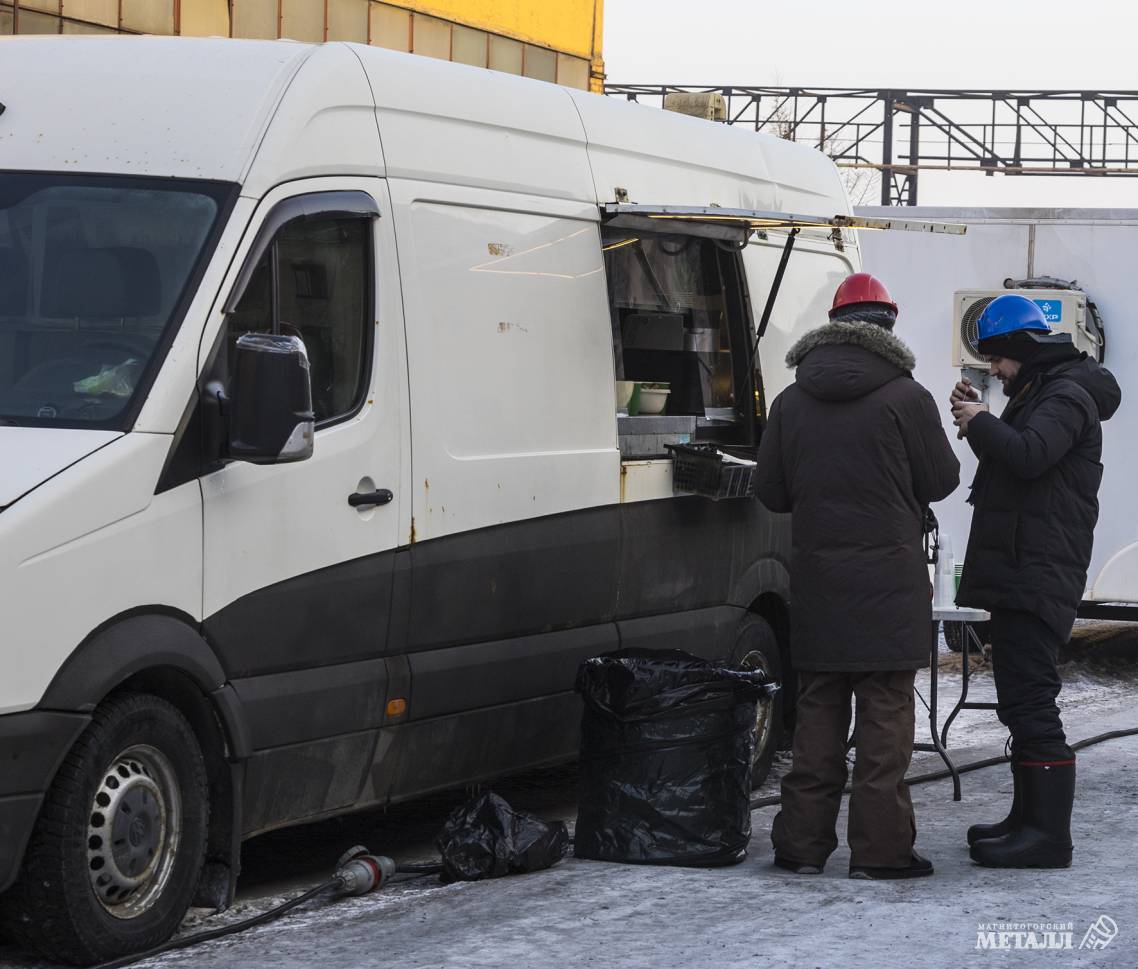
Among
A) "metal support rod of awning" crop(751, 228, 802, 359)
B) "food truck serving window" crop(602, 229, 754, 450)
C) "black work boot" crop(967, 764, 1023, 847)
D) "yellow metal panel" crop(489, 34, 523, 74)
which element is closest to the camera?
"black work boot" crop(967, 764, 1023, 847)

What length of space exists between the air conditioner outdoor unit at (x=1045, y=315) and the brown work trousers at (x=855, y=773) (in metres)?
6.00

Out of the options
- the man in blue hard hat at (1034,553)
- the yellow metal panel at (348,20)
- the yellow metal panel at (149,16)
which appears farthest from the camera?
the yellow metal panel at (348,20)

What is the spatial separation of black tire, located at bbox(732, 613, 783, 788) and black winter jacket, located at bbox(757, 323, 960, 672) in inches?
68.5

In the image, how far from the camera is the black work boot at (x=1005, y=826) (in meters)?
6.80

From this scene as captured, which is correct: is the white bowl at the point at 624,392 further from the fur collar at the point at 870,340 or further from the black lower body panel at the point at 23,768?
the black lower body panel at the point at 23,768

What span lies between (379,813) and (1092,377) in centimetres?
325

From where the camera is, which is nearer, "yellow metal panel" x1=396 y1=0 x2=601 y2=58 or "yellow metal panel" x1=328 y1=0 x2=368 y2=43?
"yellow metal panel" x1=328 y1=0 x2=368 y2=43

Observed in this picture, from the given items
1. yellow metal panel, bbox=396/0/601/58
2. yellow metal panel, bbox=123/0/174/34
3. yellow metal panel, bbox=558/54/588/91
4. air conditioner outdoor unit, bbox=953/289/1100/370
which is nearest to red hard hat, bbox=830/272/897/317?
air conditioner outdoor unit, bbox=953/289/1100/370

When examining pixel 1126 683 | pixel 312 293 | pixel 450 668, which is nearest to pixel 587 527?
pixel 450 668

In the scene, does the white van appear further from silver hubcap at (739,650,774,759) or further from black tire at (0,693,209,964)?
silver hubcap at (739,650,774,759)

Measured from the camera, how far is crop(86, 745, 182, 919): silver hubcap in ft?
17.5

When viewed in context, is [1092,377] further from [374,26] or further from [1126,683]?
[374,26]

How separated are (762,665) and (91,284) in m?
3.90

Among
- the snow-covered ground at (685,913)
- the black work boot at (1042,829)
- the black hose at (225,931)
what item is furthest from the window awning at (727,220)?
the black hose at (225,931)
